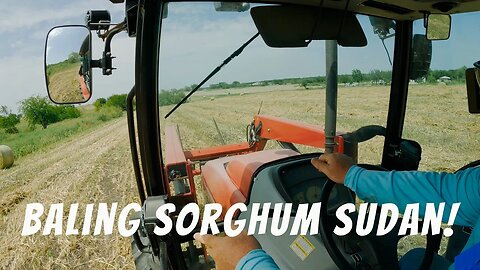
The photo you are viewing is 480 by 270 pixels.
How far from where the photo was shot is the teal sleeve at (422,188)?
1.52 meters

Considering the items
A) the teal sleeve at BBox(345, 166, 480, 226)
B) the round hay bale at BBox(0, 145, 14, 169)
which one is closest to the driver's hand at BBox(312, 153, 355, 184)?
the teal sleeve at BBox(345, 166, 480, 226)

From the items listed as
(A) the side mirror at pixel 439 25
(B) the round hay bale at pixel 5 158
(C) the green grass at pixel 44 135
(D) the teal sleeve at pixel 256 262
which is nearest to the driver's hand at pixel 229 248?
(D) the teal sleeve at pixel 256 262

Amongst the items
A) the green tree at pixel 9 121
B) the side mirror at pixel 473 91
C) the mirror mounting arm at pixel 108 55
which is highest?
the mirror mounting arm at pixel 108 55

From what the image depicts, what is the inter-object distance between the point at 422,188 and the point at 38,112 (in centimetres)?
3951

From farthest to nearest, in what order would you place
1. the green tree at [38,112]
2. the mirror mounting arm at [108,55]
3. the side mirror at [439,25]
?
the green tree at [38,112]
the side mirror at [439,25]
the mirror mounting arm at [108,55]

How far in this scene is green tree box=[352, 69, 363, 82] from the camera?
7.14ft

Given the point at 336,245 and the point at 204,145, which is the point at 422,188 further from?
the point at 204,145

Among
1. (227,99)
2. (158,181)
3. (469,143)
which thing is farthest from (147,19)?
(469,143)

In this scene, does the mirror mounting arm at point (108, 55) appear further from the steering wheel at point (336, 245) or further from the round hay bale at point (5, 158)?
the round hay bale at point (5, 158)

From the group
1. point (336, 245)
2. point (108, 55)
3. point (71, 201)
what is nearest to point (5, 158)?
point (71, 201)

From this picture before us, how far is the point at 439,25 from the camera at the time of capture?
2316 mm

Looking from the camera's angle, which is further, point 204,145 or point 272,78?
point 204,145

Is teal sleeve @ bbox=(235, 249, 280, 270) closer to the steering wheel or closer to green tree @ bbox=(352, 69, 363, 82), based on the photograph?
the steering wheel

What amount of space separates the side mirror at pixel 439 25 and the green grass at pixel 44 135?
1981cm
